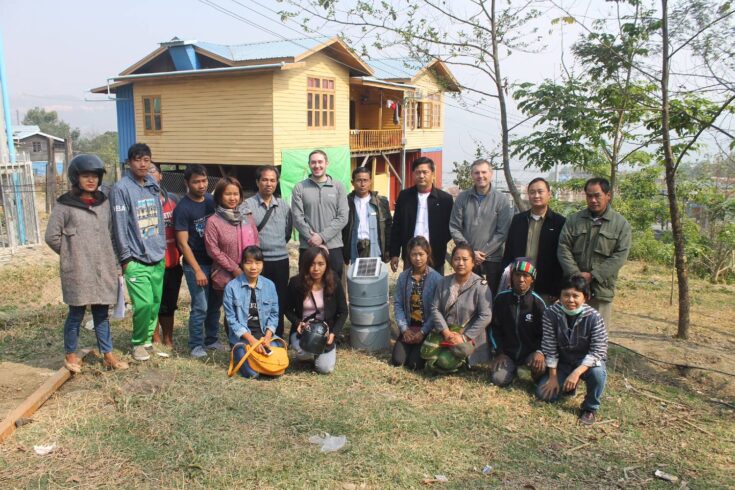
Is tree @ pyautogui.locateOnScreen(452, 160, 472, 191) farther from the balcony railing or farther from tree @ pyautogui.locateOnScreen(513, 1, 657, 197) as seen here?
tree @ pyautogui.locateOnScreen(513, 1, 657, 197)

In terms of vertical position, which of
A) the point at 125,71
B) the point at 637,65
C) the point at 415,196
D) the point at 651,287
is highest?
the point at 125,71

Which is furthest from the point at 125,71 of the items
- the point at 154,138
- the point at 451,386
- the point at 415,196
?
the point at 451,386

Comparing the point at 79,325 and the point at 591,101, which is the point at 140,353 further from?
the point at 591,101

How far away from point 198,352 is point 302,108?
41.0 ft

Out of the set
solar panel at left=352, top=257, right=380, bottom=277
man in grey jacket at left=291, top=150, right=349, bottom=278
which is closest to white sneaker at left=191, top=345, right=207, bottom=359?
man in grey jacket at left=291, top=150, right=349, bottom=278

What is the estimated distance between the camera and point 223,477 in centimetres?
312

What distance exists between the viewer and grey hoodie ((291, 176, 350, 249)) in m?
5.41

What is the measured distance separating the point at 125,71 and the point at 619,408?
16956 mm

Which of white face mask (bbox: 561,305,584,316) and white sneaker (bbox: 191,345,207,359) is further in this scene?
white sneaker (bbox: 191,345,207,359)

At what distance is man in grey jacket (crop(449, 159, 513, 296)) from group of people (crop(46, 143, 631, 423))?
13 millimetres

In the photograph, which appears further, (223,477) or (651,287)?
(651,287)

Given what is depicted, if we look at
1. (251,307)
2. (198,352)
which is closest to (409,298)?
(251,307)

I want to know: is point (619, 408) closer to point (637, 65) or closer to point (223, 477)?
point (223, 477)

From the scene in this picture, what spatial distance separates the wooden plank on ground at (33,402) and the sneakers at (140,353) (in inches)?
20.7
